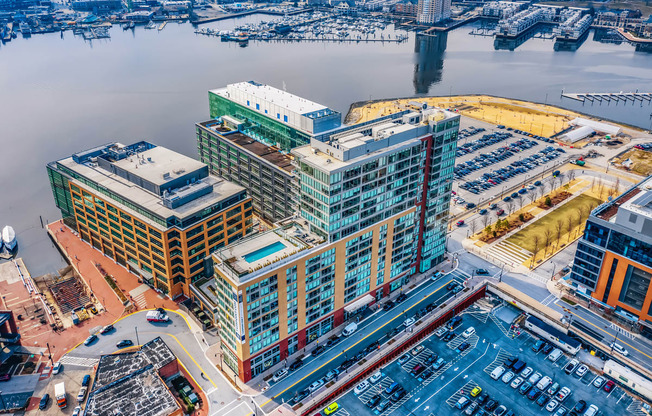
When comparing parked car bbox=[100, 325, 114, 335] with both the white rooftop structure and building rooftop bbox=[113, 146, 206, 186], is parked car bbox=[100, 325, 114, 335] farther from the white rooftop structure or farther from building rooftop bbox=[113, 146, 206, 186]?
the white rooftop structure

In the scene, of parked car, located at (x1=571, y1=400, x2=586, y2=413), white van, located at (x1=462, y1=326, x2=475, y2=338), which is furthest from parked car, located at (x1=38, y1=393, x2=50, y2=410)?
parked car, located at (x1=571, y1=400, x2=586, y2=413)

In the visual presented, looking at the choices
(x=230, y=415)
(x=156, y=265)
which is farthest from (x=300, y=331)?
(x=156, y=265)

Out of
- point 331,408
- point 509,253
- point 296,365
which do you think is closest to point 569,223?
point 509,253

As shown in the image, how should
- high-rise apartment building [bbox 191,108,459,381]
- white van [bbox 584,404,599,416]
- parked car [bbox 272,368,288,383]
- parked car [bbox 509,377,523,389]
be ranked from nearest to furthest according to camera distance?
white van [bbox 584,404,599,416]
high-rise apartment building [bbox 191,108,459,381]
parked car [bbox 509,377,523,389]
parked car [bbox 272,368,288,383]

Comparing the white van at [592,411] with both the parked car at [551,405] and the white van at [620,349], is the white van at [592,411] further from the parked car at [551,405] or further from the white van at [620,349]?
the white van at [620,349]

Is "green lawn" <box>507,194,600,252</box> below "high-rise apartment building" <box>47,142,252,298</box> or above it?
below

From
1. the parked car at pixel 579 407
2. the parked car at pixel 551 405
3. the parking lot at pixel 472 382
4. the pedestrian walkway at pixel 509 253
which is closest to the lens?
the parked car at pixel 579 407

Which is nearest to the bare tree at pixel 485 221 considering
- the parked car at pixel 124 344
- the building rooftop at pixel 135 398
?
the building rooftop at pixel 135 398

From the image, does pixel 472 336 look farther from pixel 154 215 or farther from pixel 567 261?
pixel 154 215
